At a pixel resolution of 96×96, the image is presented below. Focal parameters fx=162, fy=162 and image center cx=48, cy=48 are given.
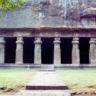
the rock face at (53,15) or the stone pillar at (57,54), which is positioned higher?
the rock face at (53,15)

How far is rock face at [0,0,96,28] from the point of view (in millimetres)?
16203

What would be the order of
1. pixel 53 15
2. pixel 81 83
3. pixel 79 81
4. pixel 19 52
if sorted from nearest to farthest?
pixel 81 83 → pixel 79 81 → pixel 19 52 → pixel 53 15

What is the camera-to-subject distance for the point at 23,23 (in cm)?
1622

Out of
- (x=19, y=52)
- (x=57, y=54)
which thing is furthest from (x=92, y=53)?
(x=19, y=52)

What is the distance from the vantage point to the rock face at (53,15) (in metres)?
16.2

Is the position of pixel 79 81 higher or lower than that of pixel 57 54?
lower

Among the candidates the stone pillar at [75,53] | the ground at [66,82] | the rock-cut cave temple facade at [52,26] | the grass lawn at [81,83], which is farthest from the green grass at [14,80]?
the stone pillar at [75,53]

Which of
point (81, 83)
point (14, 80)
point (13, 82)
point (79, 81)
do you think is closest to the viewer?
point (81, 83)

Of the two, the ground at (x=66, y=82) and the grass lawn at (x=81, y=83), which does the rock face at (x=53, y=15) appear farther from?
the grass lawn at (x=81, y=83)

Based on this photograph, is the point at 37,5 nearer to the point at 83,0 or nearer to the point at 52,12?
the point at 52,12

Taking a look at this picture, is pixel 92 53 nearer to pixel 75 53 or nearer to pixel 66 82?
pixel 75 53

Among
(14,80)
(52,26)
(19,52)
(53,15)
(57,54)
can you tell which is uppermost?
(53,15)

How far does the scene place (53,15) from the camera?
16750 millimetres

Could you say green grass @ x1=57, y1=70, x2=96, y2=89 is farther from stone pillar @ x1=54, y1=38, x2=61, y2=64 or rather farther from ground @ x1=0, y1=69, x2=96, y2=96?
stone pillar @ x1=54, y1=38, x2=61, y2=64
